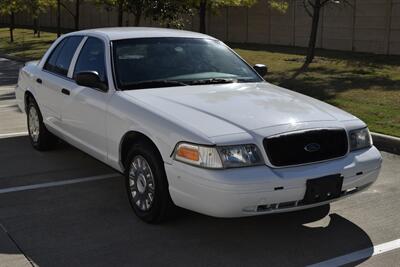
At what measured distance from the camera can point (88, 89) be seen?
18.9 feet

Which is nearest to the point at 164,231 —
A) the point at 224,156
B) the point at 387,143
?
the point at 224,156

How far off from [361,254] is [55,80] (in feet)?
13.0

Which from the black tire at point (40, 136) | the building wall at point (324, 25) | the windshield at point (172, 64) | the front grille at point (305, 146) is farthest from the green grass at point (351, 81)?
the black tire at point (40, 136)

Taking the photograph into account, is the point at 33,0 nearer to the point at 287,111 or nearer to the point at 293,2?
the point at 293,2

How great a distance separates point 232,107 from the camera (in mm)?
4785

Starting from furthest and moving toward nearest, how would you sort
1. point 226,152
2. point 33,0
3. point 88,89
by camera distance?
point 33,0 < point 88,89 < point 226,152

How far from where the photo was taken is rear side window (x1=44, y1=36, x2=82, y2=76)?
258 inches

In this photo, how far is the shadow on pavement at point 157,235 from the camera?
4223 mm

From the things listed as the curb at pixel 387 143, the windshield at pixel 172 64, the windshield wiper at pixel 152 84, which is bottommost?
the curb at pixel 387 143

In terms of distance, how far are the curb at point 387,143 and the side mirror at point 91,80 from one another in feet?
13.2

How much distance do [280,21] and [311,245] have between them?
22838 mm

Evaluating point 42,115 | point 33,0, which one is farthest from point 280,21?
point 42,115

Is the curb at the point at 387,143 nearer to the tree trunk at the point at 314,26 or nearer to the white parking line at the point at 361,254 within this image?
the white parking line at the point at 361,254

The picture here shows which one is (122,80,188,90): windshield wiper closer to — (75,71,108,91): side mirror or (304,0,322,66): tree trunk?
(75,71,108,91): side mirror
